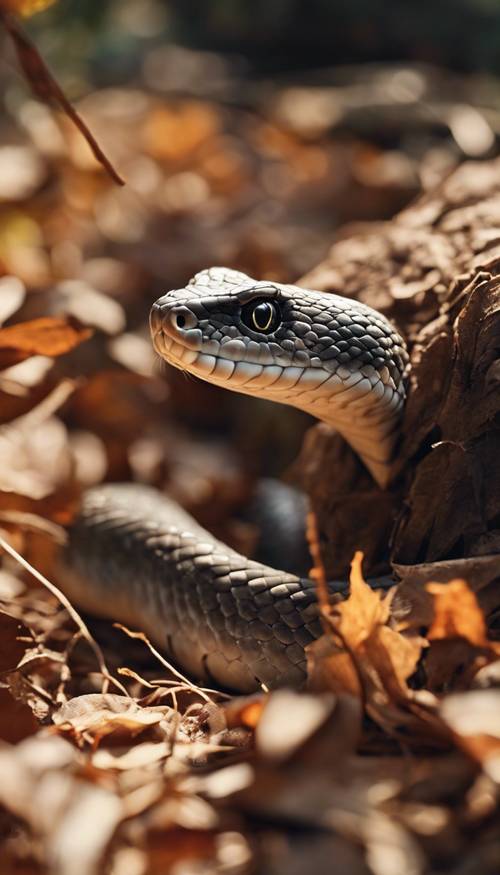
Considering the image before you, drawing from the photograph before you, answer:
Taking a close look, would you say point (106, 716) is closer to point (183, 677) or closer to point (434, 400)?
point (183, 677)

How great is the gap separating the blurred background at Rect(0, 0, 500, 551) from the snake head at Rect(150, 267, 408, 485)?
953 mm

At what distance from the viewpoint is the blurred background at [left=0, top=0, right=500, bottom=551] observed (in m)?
4.75

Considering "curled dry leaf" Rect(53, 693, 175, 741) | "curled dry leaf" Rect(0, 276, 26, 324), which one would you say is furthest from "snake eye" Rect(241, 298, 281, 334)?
"curled dry leaf" Rect(53, 693, 175, 741)

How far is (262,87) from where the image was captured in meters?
8.90

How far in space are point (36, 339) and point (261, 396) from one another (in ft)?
3.08

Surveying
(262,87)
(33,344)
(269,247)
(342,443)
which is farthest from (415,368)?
(262,87)

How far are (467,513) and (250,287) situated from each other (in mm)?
1115

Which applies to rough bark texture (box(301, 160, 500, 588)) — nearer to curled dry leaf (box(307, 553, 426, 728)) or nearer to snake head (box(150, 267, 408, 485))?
snake head (box(150, 267, 408, 485))

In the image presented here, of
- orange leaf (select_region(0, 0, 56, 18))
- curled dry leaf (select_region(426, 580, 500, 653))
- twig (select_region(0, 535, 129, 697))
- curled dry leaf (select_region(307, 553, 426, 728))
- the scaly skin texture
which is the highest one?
orange leaf (select_region(0, 0, 56, 18))

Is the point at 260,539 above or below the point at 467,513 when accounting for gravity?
below

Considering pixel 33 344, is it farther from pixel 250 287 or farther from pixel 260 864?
pixel 260 864

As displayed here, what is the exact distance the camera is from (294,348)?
315 centimetres

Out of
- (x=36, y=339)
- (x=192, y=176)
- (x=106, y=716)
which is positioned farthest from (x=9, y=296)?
(x=192, y=176)

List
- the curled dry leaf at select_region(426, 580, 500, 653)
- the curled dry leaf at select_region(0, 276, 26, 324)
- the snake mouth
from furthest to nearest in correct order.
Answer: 1. the curled dry leaf at select_region(0, 276, 26, 324)
2. the snake mouth
3. the curled dry leaf at select_region(426, 580, 500, 653)
